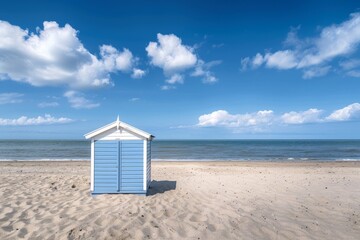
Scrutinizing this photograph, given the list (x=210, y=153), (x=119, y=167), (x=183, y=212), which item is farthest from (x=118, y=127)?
(x=210, y=153)

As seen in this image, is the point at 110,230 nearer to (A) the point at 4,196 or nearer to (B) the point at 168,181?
(A) the point at 4,196

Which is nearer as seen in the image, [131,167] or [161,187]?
[131,167]

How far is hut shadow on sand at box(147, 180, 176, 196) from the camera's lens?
36.7ft

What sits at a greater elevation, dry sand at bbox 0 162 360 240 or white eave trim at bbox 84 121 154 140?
white eave trim at bbox 84 121 154 140

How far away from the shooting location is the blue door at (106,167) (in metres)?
10.1

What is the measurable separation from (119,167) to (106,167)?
521mm

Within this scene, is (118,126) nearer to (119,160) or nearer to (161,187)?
(119,160)

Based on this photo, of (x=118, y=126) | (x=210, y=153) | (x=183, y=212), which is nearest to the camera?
(x=183, y=212)

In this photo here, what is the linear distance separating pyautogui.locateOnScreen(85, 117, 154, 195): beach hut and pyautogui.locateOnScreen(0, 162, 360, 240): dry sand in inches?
17.8

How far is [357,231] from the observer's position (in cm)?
661

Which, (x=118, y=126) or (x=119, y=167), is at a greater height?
(x=118, y=126)

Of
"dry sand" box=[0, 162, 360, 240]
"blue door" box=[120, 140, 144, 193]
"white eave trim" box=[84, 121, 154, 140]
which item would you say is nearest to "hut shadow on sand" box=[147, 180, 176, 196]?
"dry sand" box=[0, 162, 360, 240]

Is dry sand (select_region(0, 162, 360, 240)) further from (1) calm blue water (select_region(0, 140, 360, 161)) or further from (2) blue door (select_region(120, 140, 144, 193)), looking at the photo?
(1) calm blue water (select_region(0, 140, 360, 161))

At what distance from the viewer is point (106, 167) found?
1020 cm
